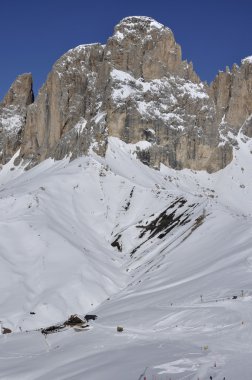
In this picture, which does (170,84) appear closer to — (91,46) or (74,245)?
Answer: (91,46)

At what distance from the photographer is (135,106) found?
124438mm

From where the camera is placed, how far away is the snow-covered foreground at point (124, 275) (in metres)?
23.5

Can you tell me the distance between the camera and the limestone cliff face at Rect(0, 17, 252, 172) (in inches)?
4830

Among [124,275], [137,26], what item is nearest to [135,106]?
[137,26]

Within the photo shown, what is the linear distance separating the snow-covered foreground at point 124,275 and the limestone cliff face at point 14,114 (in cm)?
3901

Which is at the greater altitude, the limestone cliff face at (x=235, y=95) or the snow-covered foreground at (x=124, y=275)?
the limestone cliff face at (x=235, y=95)

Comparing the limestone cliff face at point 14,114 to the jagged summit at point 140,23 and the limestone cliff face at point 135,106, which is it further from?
the jagged summit at point 140,23

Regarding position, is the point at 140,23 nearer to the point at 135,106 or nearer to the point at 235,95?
the point at 135,106

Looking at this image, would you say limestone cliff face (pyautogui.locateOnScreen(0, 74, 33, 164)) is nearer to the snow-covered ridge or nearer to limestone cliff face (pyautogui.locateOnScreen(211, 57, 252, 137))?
the snow-covered ridge

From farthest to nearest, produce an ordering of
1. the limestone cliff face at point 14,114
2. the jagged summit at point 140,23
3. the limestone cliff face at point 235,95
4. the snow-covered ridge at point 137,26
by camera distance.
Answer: the limestone cliff face at point 14,114 → the limestone cliff face at point 235,95 → the jagged summit at point 140,23 → the snow-covered ridge at point 137,26

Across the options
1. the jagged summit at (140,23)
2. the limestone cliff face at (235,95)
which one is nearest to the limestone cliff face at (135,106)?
the jagged summit at (140,23)

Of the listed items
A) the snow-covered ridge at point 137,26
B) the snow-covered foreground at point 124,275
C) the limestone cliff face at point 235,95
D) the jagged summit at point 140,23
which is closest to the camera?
the snow-covered foreground at point 124,275

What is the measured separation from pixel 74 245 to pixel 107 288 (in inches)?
444

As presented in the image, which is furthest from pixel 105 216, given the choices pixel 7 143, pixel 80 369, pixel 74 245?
pixel 7 143
